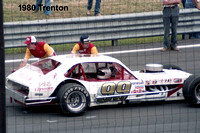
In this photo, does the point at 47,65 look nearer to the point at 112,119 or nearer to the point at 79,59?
the point at 79,59

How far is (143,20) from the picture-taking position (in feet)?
49.4

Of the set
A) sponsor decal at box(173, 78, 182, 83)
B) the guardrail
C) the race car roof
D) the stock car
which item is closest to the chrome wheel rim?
the stock car

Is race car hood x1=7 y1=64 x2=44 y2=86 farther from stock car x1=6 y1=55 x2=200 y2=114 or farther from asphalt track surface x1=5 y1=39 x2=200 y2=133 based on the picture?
asphalt track surface x1=5 y1=39 x2=200 y2=133

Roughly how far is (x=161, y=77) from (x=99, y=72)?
1.18 meters

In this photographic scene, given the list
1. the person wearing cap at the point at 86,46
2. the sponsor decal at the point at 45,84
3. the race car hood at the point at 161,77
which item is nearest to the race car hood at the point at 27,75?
the sponsor decal at the point at 45,84

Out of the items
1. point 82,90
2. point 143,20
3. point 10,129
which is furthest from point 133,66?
point 10,129

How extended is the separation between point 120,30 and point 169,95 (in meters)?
5.75

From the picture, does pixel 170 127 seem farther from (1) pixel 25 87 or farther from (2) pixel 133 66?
(2) pixel 133 66

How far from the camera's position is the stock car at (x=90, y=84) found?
8.49m

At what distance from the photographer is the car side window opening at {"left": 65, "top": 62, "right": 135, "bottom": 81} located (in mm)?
8953

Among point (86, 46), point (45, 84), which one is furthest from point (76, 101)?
point (86, 46)

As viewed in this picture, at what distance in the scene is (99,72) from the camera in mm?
9320

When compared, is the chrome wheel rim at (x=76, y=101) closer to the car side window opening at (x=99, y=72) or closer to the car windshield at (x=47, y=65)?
the car side window opening at (x=99, y=72)

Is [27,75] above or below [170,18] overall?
below
